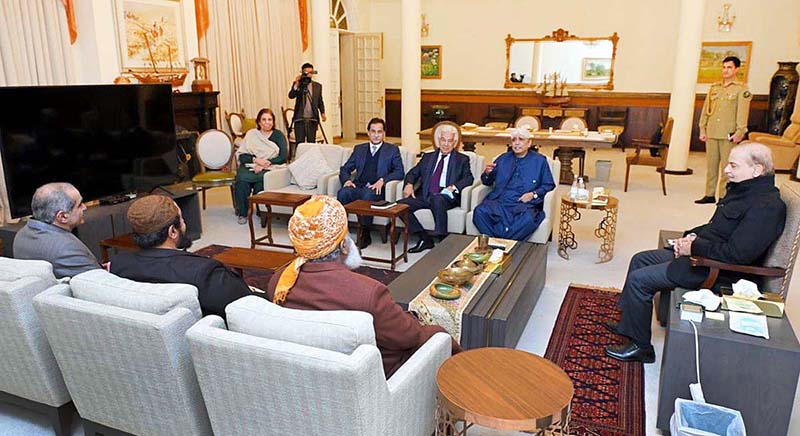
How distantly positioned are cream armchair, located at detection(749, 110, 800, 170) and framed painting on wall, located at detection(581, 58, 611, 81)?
3.31 metres

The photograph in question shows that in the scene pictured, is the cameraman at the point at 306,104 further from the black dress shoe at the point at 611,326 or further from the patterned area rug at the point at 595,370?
the black dress shoe at the point at 611,326

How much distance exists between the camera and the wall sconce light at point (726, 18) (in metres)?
10.3

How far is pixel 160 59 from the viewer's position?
739 centimetres

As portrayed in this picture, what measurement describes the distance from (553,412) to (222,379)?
3.41ft

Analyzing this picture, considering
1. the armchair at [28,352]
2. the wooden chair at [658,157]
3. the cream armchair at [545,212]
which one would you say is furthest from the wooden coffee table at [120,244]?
the wooden chair at [658,157]

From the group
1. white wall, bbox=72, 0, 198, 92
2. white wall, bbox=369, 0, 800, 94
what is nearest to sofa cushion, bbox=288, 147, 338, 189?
white wall, bbox=72, 0, 198, 92

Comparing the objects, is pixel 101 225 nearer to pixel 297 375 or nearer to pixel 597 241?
pixel 297 375

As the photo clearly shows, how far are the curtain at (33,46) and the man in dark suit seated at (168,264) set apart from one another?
13.5ft

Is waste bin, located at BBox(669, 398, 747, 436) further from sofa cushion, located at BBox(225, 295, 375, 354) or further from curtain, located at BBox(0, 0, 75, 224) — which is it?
curtain, located at BBox(0, 0, 75, 224)

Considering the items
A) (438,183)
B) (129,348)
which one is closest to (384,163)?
(438,183)

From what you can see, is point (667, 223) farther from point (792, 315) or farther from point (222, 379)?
point (222, 379)

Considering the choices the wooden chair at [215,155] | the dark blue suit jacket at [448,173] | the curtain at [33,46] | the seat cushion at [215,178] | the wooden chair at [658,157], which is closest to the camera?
the dark blue suit jacket at [448,173]

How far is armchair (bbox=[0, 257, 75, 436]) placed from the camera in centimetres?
223

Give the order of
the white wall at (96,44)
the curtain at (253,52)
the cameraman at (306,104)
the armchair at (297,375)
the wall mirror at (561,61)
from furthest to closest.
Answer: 1. the wall mirror at (561,61)
2. the cameraman at (306,104)
3. the curtain at (253,52)
4. the white wall at (96,44)
5. the armchair at (297,375)
